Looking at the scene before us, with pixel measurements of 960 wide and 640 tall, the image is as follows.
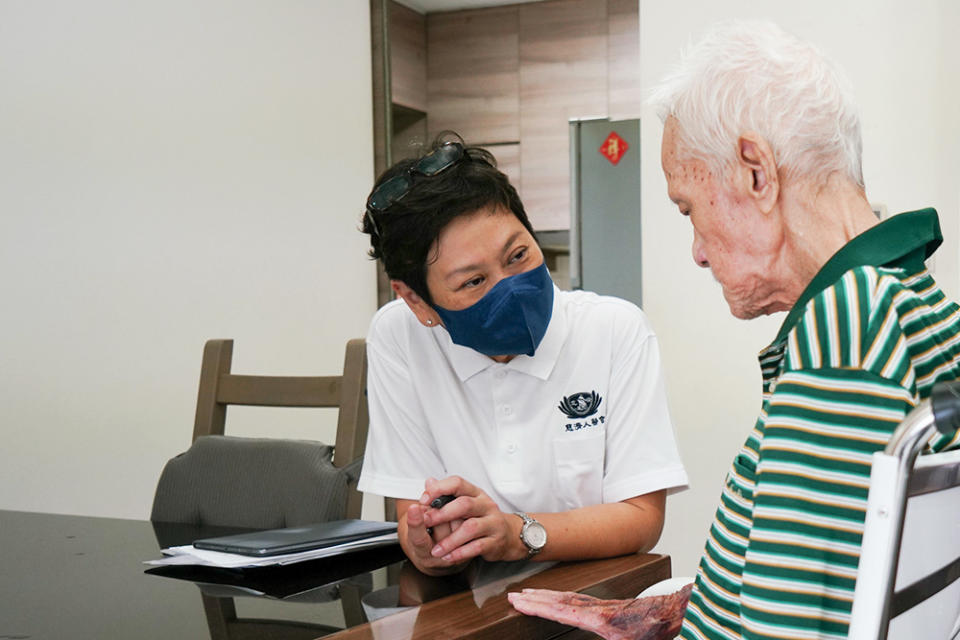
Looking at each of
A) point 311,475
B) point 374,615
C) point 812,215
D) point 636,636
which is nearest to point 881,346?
point 812,215

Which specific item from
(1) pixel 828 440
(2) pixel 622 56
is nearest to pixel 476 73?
(2) pixel 622 56

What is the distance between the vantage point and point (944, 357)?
2.55 feet

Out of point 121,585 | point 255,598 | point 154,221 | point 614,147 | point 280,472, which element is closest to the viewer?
point 255,598

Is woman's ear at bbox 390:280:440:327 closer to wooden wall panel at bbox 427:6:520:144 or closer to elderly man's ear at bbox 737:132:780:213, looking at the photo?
elderly man's ear at bbox 737:132:780:213

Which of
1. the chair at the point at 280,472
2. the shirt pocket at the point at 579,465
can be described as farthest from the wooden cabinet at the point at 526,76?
the shirt pocket at the point at 579,465

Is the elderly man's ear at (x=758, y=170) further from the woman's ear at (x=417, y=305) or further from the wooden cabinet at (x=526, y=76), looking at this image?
the wooden cabinet at (x=526, y=76)

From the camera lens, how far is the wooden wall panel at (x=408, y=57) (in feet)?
17.4

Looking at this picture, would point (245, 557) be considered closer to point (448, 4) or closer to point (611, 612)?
point (611, 612)

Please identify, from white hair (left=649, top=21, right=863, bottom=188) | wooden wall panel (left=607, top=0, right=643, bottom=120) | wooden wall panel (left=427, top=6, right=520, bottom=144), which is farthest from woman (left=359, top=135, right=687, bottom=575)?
wooden wall panel (left=427, top=6, right=520, bottom=144)

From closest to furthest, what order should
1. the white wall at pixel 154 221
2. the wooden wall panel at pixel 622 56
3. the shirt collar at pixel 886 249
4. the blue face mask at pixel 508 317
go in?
1. the shirt collar at pixel 886 249
2. the blue face mask at pixel 508 317
3. the white wall at pixel 154 221
4. the wooden wall panel at pixel 622 56

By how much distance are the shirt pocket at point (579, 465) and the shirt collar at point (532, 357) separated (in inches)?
4.3

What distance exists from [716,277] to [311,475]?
90 centimetres

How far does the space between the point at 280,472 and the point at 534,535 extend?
1.90 feet

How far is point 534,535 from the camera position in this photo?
1.27 m
